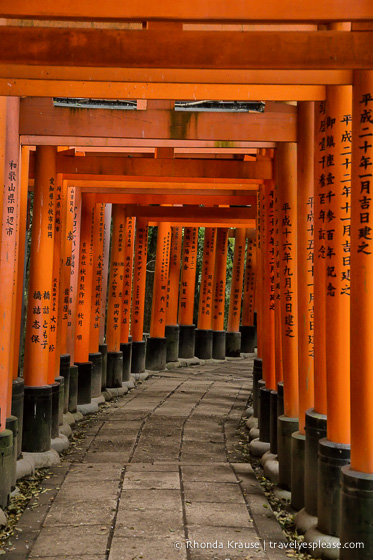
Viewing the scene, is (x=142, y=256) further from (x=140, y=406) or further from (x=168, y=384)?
(x=140, y=406)

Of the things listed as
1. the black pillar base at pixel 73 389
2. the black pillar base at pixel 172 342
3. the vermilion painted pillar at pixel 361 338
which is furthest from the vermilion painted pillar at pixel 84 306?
the vermilion painted pillar at pixel 361 338

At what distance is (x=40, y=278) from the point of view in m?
7.89

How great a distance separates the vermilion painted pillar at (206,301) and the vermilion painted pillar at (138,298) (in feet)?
8.40

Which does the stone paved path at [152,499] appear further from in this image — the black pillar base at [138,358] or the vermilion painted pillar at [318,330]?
the black pillar base at [138,358]

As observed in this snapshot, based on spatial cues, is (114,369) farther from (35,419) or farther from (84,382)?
(35,419)

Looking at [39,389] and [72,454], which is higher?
[39,389]

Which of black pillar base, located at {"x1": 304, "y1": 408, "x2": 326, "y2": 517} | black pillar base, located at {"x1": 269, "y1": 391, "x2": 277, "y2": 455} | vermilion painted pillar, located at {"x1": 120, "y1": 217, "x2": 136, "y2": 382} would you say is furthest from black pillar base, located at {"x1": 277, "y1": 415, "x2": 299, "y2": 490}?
vermilion painted pillar, located at {"x1": 120, "y1": 217, "x2": 136, "y2": 382}

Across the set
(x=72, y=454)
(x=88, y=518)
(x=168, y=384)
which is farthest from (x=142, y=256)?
(x=88, y=518)

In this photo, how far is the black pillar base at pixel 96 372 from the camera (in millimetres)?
11664

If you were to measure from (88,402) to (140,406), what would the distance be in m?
0.82

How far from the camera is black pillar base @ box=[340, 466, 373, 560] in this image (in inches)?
172

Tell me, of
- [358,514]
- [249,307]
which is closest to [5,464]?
[358,514]

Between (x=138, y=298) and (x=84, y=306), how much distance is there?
427 centimetres

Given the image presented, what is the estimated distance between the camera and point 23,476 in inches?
281
